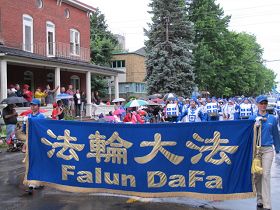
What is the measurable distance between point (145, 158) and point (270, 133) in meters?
2.06

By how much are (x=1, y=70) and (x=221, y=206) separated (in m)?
17.5

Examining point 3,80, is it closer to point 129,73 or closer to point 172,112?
point 172,112

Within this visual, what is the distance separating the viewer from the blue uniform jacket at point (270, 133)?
6750 mm

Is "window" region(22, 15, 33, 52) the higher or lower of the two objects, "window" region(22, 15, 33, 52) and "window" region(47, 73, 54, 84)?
the higher

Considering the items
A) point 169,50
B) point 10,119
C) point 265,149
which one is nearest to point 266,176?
point 265,149

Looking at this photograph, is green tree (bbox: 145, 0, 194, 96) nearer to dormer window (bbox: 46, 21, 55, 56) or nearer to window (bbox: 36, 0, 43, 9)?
dormer window (bbox: 46, 21, 55, 56)

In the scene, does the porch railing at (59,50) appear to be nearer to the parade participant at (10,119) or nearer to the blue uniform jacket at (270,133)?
the parade participant at (10,119)

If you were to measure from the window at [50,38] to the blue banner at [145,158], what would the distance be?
2288cm

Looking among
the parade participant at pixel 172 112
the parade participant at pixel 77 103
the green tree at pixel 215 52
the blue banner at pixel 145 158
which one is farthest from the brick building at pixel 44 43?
the green tree at pixel 215 52

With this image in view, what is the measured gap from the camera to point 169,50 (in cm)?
4088

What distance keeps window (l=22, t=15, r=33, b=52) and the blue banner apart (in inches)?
822

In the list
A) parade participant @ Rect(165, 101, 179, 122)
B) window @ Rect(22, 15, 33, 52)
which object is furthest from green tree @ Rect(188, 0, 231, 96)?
parade participant @ Rect(165, 101, 179, 122)

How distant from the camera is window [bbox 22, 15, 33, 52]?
90.9 ft

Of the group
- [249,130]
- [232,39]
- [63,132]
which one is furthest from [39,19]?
[232,39]
